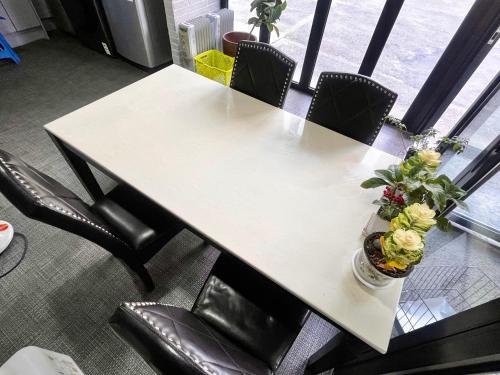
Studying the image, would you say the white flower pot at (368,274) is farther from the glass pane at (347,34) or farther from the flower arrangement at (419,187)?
the glass pane at (347,34)

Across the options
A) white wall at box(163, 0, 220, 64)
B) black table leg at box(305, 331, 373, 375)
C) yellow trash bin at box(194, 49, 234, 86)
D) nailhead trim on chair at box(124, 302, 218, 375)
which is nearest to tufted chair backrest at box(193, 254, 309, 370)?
black table leg at box(305, 331, 373, 375)

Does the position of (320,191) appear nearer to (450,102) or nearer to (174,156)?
(174,156)

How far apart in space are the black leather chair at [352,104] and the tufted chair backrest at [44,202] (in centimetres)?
127

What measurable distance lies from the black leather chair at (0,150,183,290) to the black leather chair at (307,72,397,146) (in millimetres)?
1060

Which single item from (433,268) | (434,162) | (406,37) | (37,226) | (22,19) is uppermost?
(434,162)

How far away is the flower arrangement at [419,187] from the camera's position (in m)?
0.67

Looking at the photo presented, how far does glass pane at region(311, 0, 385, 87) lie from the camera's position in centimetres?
244

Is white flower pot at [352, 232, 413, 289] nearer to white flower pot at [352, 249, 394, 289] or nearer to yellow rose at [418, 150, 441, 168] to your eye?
white flower pot at [352, 249, 394, 289]

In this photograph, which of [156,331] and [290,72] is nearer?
[156,331]

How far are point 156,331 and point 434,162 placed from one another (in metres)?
0.83

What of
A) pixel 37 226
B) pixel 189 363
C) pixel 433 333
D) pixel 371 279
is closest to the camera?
pixel 189 363

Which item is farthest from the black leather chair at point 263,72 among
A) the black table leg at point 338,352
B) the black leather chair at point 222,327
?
the black table leg at point 338,352

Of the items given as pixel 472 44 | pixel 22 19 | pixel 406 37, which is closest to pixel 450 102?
pixel 472 44

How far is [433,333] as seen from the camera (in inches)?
26.2
